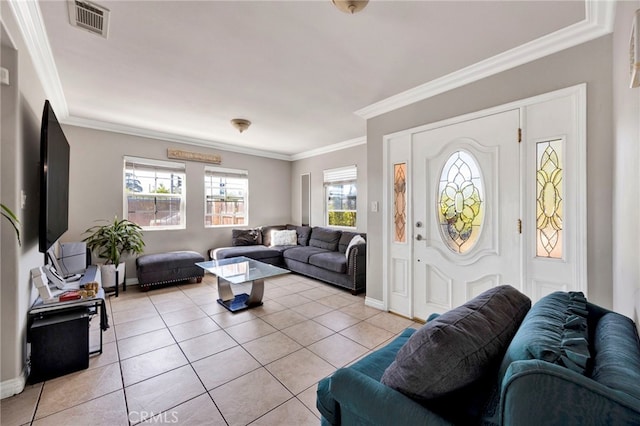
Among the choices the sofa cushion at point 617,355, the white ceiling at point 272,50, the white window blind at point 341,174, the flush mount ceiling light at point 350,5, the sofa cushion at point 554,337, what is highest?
the white ceiling at point 272,50

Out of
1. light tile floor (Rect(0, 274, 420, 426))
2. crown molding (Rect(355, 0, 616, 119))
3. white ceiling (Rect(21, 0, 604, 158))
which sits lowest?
light tile floor (Rect(0, 274, 420, 426))

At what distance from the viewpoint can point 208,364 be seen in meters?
2.22

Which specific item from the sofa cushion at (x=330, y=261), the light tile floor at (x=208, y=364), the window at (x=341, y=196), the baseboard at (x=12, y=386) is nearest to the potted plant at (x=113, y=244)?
the light tile floor at (x=208, y=364)

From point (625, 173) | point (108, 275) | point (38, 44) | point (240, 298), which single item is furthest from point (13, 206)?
point (625, 173)

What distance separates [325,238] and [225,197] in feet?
7.39

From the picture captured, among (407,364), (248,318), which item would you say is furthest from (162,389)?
(407,364)

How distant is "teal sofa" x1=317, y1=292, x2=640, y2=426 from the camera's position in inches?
24.4

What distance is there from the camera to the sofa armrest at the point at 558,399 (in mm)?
587

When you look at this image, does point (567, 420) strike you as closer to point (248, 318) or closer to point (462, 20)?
point (462, 20)

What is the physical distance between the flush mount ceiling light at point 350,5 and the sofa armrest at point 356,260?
3.06 m

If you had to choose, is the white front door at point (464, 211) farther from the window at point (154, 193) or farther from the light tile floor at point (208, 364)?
the window at point (154, 193)

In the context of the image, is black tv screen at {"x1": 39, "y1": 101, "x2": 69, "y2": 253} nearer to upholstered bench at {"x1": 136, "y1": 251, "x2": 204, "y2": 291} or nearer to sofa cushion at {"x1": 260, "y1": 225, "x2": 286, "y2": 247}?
upholstered bench at {"x1": 136, "y1": 251, "x2": 204, "y2": 291}

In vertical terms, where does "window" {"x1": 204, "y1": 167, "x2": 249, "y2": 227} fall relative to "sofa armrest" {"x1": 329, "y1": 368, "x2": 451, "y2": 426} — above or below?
above

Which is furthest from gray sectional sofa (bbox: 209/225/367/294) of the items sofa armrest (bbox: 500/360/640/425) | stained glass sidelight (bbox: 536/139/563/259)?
sofa armrest (bbox: 500/360/640/425)
